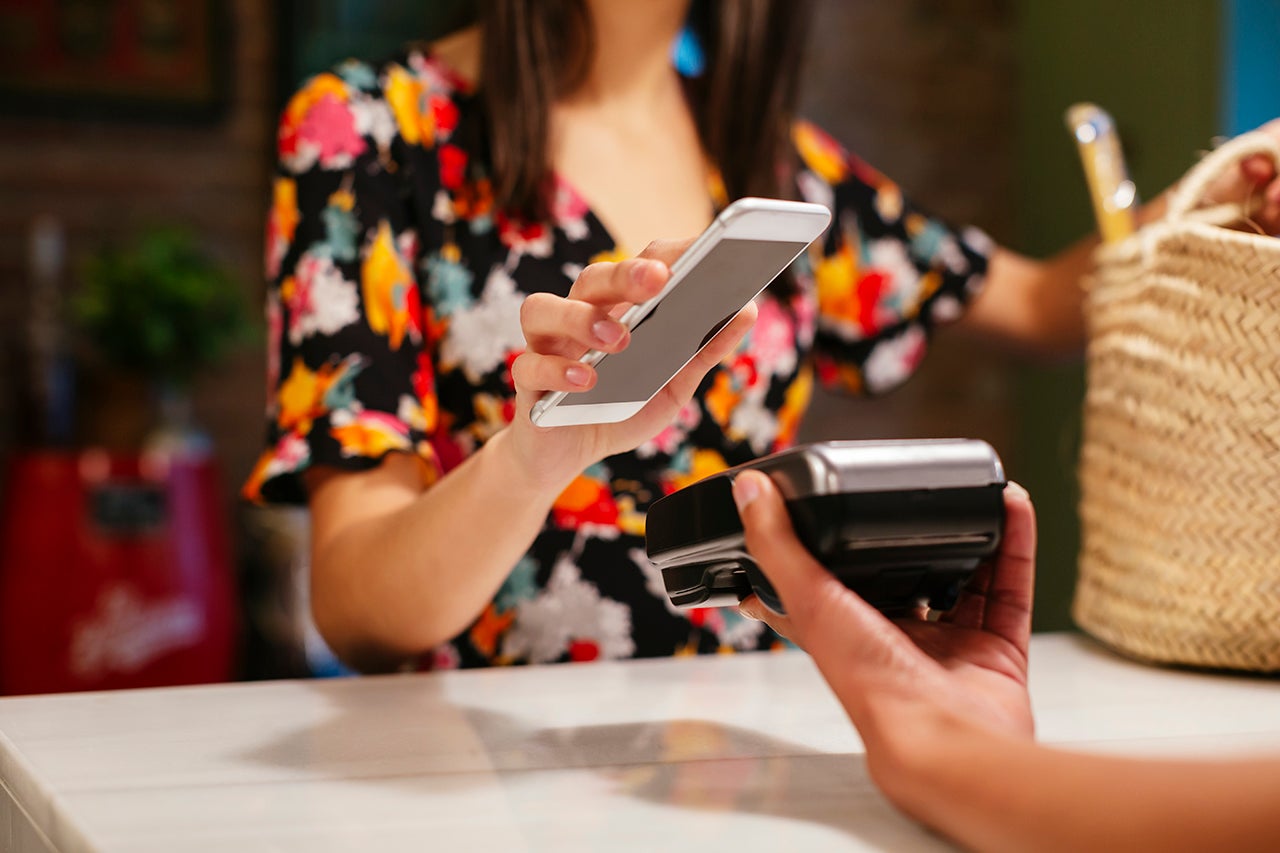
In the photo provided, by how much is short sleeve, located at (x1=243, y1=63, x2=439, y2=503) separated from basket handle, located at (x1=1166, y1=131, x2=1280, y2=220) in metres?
0.54

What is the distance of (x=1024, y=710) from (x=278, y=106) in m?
2.41

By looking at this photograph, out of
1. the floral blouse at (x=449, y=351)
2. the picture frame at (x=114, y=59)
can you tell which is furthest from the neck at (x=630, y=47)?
the picture frame at (x=114, y=59)

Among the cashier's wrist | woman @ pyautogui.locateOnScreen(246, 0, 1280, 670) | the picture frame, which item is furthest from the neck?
the picture frame

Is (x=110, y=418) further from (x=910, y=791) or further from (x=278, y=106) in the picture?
(x=910, y=791)

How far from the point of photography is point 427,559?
31.2 inches

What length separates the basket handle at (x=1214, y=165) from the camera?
0.82 meters

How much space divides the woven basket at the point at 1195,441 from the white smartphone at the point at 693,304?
34 centimetres

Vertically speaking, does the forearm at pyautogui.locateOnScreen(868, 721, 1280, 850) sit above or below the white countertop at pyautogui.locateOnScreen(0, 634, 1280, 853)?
above

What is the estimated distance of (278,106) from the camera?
8.48 feet

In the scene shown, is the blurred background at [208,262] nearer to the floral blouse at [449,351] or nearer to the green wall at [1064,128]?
the green wall at [1064,128]

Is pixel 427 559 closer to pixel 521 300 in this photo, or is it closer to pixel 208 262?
pixel 521 300

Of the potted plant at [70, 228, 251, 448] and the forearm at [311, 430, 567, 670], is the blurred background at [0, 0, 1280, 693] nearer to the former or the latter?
the potted plant at [70, 228, 251, 448]

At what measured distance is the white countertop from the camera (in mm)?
450

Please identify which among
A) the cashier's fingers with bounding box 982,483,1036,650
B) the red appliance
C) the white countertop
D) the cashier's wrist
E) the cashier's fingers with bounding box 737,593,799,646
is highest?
the cashier's fingers with bounding box 982,483,1036,650
